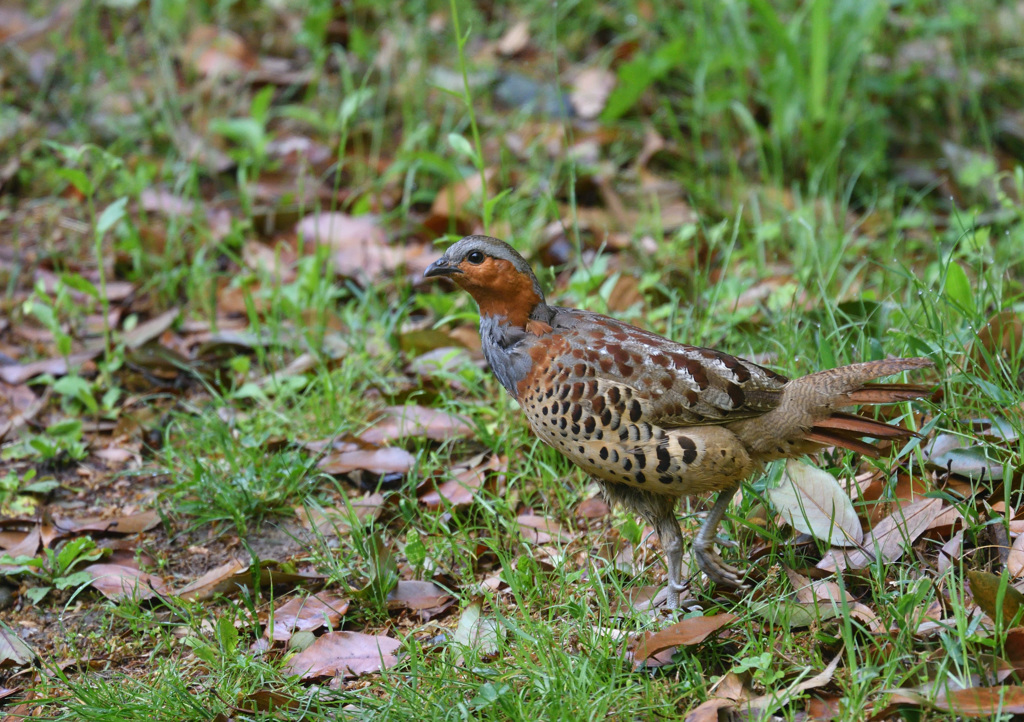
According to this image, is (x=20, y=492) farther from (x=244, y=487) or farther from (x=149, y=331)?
(x=149, y=331)

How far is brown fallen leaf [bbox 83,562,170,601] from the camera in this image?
386cm

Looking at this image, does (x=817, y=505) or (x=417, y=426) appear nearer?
(x=817, y=505)

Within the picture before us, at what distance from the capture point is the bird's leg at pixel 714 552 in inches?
136

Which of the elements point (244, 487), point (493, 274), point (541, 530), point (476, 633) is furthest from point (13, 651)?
point (493, 274)

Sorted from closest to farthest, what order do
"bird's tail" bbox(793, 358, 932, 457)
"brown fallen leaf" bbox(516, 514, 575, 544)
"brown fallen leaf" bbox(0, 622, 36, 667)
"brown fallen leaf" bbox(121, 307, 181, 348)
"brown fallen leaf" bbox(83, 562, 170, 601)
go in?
"bird's tail" bbox(793, 358, 932, 457) < "brown fallen leaf" bbox(0, 622, 36, 667) < "brown fallen leaf" bbox(83, 562, 170, 601) < "brown fallen leaf" bbox(516, 514, 575, 544) < "brown fallen leaf" bbox(121, 307, 181, 348)

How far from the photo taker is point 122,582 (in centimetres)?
385

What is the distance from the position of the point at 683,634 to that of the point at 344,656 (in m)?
1.17

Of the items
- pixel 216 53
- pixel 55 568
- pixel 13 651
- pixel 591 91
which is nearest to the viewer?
pixel 13 651

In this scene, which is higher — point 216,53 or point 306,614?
point 216,53

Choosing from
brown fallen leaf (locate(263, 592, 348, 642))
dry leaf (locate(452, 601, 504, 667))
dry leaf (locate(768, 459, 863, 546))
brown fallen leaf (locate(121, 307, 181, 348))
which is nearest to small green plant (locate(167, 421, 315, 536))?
brown fallen leaf (locate(263, 592, 348, 642))

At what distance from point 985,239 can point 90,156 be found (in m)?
5.65

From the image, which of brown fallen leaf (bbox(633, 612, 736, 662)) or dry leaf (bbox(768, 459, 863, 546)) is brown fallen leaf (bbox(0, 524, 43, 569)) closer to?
brown fallen leaf (bbox(633, 612, 736, 662))

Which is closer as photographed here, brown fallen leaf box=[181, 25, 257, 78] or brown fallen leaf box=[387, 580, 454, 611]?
brown fallen leaf box=[387, 580, 454, 611]

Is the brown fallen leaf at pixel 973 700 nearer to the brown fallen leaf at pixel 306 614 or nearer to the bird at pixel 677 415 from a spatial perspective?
the bird at pixel 677 415
